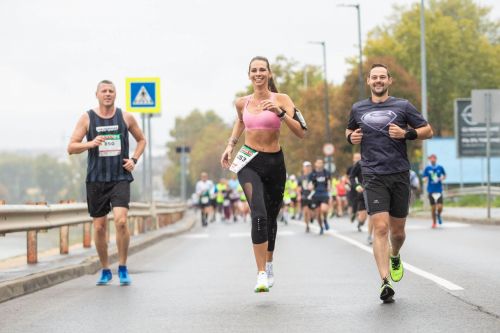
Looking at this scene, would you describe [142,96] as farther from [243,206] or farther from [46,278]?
[243,206]

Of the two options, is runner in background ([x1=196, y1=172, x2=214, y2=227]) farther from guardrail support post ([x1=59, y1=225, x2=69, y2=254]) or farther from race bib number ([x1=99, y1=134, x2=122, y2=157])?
race bib number ([x1=99, y1=134, x2=122, y2=157])

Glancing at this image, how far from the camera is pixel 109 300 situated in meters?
9.33

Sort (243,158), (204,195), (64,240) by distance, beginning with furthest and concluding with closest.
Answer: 1. (204,195)
2. (64,240)
3. (243,158)

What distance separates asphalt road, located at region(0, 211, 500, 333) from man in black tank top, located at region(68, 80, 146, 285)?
2.27ft

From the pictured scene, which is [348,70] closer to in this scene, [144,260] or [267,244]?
[144,260]

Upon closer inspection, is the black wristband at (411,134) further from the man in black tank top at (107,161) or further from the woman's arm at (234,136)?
the man in black tank top at (107,161)

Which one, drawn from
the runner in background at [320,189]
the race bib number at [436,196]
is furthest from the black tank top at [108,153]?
the race bib number at [436,196]

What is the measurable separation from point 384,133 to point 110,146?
10.3 ft

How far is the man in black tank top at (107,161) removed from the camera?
10.7 m

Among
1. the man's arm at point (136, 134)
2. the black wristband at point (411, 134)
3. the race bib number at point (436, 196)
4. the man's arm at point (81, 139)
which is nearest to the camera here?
the black wristband at point (411, 134)

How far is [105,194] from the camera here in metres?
10.8

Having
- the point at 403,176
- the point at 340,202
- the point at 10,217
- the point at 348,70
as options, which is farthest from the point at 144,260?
the point at 348,70

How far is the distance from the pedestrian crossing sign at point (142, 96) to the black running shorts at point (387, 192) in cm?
1356

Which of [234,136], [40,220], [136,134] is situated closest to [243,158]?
[234,136]
